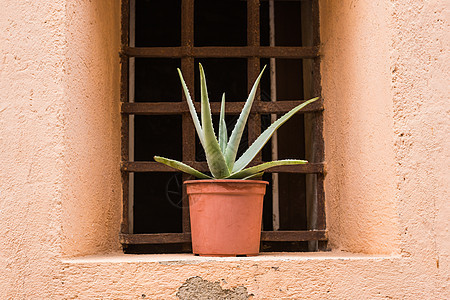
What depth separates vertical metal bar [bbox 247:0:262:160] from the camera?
1.83 m

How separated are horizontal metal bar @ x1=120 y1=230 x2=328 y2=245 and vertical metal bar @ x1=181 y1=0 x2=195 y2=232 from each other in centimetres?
5

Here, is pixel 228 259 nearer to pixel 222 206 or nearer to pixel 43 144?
pixel 222 206

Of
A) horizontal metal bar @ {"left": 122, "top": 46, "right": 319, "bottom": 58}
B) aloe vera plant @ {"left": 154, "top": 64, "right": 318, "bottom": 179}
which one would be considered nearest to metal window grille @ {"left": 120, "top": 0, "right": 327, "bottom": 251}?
horizontal metal bar @ {"left": 122, "top": 46, "right": 319, "bottom": 58}

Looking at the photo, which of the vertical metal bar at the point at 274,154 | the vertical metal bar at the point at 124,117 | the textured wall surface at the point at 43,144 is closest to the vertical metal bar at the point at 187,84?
the vertical metal bar at the point at 124,117

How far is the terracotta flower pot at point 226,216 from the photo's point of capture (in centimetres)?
148

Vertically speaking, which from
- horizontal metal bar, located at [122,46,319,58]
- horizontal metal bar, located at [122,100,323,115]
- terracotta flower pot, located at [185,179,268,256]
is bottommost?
terracotta flower pot, located at [185,179,268,256]

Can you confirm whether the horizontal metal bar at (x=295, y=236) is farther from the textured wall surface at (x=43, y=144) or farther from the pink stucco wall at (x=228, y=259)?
the textured wall surface at (x=43, y=144)

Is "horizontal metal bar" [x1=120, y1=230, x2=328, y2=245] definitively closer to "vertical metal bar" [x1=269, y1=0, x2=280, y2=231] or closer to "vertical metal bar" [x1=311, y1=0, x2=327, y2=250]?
"vertical metal bar" [x1=311, y1=0, x2=327, y2=250]

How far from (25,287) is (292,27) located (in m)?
1.50

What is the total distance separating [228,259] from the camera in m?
1.32

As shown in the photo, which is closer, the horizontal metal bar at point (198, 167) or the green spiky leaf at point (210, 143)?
the green spiky leaf at point (210, 143)

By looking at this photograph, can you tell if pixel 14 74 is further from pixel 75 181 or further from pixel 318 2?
pixel 318 2

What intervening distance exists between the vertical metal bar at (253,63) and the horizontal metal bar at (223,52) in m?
0.02

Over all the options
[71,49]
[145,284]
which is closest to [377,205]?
[145,284]
